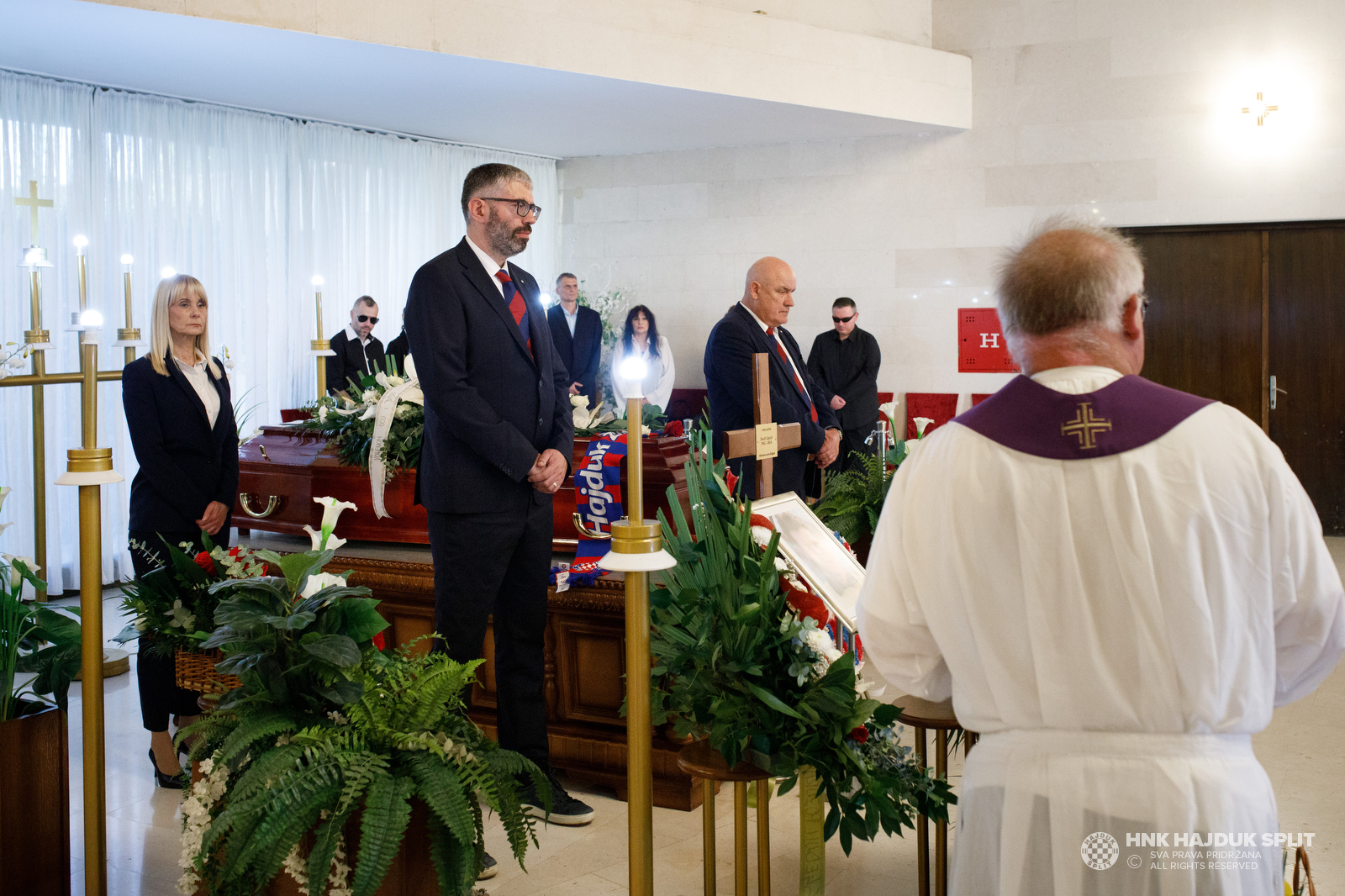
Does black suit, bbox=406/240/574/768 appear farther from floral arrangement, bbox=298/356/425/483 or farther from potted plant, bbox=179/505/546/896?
floral arrangement, bbox=298/356/425/483

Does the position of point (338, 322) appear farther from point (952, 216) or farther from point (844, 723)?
point (844, 723)

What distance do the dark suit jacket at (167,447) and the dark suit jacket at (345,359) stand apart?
4.07m

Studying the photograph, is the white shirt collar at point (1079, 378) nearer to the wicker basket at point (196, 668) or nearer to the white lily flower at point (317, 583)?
the white lily flower at point (317, 583)

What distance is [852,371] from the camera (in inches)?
331

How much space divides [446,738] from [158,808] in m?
1.58

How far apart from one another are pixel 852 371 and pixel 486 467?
18.6 ft

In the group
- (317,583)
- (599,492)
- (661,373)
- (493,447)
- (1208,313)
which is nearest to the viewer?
(317,583)

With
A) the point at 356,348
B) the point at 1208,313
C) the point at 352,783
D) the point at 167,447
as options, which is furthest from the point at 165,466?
the point at 1208,313

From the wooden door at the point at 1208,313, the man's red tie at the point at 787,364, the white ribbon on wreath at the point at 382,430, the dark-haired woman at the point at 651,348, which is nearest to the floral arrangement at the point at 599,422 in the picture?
the man's red tie at the point at 787,364

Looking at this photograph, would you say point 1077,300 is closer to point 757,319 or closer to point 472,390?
point 472,390

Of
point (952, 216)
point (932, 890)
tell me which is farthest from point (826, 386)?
point (932, 890)

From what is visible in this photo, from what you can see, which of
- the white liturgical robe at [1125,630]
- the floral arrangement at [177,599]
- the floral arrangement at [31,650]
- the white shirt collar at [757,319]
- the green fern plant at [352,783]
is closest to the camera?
the white liturgical robe at [1125,630]

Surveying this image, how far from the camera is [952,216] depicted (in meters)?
8.72

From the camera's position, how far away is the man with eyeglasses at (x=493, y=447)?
302cm
